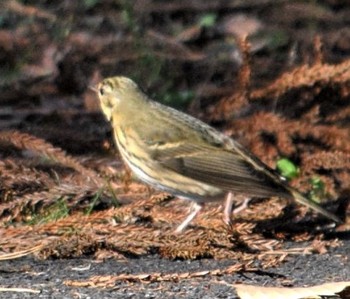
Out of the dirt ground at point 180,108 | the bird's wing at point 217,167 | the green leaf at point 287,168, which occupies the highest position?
the bird's wing at point 217,167

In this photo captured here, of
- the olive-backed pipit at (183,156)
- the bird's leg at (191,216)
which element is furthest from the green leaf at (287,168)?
the bird's leg at (191,216)

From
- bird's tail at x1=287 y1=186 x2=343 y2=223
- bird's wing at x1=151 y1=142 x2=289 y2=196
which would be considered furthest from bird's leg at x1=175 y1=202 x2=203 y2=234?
bird's tail at x1=287 y1=186 x2=343 y2=223

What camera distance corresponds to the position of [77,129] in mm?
8828

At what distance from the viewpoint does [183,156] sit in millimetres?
7602

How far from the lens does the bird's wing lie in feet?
23.3

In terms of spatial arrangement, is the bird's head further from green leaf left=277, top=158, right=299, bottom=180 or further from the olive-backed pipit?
green leaf left=277, top=158, right=299, bottom=180

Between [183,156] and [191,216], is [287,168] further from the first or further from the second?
[191,216]

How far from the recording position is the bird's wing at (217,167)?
280 inches

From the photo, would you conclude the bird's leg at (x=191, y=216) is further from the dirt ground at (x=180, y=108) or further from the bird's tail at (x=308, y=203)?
the bird's tail at (x=308, y=203)

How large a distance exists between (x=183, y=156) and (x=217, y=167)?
25 cm

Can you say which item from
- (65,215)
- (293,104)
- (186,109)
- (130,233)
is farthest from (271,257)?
(186,109)

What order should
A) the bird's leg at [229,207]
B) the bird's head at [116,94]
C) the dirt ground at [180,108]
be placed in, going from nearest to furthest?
the dirt ground at [180,108] → the bird's leg at [229,207] → the bird's head at [116,94]

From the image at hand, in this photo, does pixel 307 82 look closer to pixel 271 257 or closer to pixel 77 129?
pixel 77 129

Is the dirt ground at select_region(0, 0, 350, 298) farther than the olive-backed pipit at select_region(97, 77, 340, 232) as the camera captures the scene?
No
